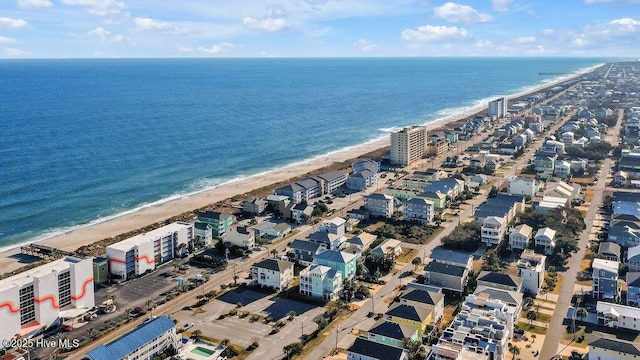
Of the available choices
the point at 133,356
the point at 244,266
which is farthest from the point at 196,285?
the point at 133,356

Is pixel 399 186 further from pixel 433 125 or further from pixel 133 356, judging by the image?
pixel 433 125

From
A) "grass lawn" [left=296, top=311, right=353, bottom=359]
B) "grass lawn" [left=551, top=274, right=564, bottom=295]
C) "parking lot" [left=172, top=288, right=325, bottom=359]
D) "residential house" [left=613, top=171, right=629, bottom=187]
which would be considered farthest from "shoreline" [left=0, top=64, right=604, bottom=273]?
"residential house" [left=613, top=171, right=629, bottom=187]

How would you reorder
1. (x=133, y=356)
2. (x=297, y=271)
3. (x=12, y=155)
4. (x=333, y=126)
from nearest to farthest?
(x=133, y=356) < (x=297, y=271) < (x=12, y=155) < (x=333, y=126)

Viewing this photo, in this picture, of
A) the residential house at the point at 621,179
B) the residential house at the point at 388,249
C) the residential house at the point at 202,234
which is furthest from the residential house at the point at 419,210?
the residential house at the point at 621,179

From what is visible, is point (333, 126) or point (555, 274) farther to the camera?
point (333, 126)

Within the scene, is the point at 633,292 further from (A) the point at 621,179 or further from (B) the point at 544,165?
(B) the point at 544,165

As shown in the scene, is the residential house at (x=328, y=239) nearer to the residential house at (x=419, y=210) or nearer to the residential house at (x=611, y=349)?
the residential house at (x=419, y=210)
